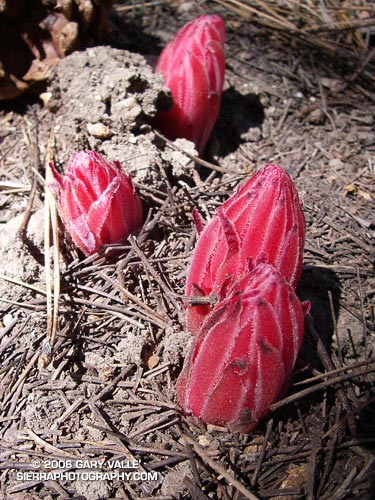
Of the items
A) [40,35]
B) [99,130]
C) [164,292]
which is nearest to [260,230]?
[164,292]

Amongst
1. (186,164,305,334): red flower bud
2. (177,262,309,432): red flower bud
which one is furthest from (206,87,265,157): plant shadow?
(177,262,309,432): red flower bud

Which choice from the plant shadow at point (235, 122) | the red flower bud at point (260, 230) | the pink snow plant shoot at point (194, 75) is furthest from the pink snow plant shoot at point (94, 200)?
the plant shadow at point (235, 122)

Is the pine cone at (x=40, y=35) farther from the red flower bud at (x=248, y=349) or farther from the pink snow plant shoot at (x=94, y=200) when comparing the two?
the red flower bud at (x=248, y=349)

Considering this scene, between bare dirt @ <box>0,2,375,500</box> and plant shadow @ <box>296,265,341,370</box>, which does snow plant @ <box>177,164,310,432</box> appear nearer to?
bare dirt @ <box>0,2,375,500</box>

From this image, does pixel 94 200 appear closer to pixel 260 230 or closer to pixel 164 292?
pixel 164 292

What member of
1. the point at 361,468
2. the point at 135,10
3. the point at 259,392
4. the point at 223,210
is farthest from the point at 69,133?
the point at 361,468

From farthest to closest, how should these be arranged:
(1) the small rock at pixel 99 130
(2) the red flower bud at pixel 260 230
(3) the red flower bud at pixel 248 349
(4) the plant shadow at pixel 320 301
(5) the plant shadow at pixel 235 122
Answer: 1. (5) the plant shadow at pixel 235 122
2. (1) the small rock at pixel 99 130
3. (4) the plant shadow at pixel 320 301
4. (2) the red flower bud at pixel 260 230
5. (3) the red flower bud at pixel 248 349

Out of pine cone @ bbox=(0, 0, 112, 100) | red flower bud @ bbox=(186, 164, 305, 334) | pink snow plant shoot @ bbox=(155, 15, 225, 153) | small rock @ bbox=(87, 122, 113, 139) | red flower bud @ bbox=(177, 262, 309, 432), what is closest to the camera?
red flower bud @ bbox=(177, 262, 309, 432)

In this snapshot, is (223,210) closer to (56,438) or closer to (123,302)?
(123,302)
